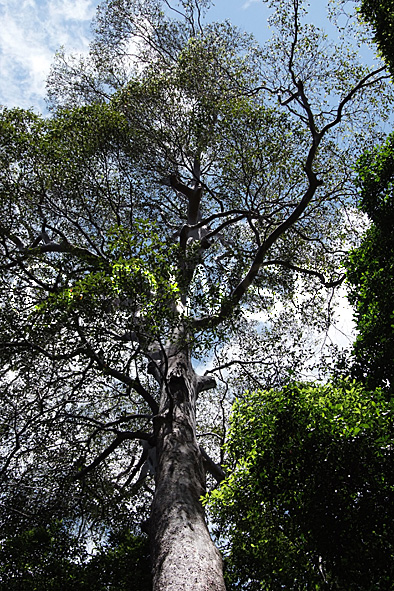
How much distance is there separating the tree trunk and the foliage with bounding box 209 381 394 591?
0.41 metres

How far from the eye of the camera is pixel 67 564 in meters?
5.90

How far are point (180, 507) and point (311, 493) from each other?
1.76 m

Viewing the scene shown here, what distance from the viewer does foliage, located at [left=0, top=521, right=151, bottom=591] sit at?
5.59 meters

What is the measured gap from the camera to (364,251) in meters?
6.65

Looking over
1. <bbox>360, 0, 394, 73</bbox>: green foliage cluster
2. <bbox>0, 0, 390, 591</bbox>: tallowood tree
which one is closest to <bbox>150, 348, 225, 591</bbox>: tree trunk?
<bbox>0, 0, 390, 591</bbox>: tallowood tree

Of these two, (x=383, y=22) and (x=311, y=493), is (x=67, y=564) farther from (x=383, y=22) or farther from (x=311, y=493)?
(x=383, y=22)

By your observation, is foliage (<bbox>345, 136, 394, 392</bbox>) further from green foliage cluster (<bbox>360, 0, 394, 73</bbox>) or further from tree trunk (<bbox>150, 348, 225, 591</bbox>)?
tree trunk (<bbox>150, 348, 225, 591</bbox>)

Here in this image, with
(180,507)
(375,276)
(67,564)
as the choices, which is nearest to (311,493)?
(180,507)

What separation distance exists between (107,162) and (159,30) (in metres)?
6.64

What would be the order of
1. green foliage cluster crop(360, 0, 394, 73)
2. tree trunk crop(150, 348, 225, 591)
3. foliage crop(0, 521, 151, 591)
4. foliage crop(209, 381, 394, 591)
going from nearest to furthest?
1. foliage crop(209, 381, 394, 591)
2. tree trunk crop(150, 348, 225, 591)
3. foliage crop(0, 521, 151, 591)
4. green foliage cluster crop(360, 0, 394, 73)

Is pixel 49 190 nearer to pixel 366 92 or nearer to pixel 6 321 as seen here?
pixel 6 321

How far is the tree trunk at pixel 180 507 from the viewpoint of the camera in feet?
14.0

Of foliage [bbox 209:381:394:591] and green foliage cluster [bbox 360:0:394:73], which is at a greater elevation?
green foliage cluster [bbox 360:0:394:73]

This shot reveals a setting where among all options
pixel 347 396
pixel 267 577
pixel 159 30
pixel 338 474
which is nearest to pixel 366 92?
pixel 159 30
